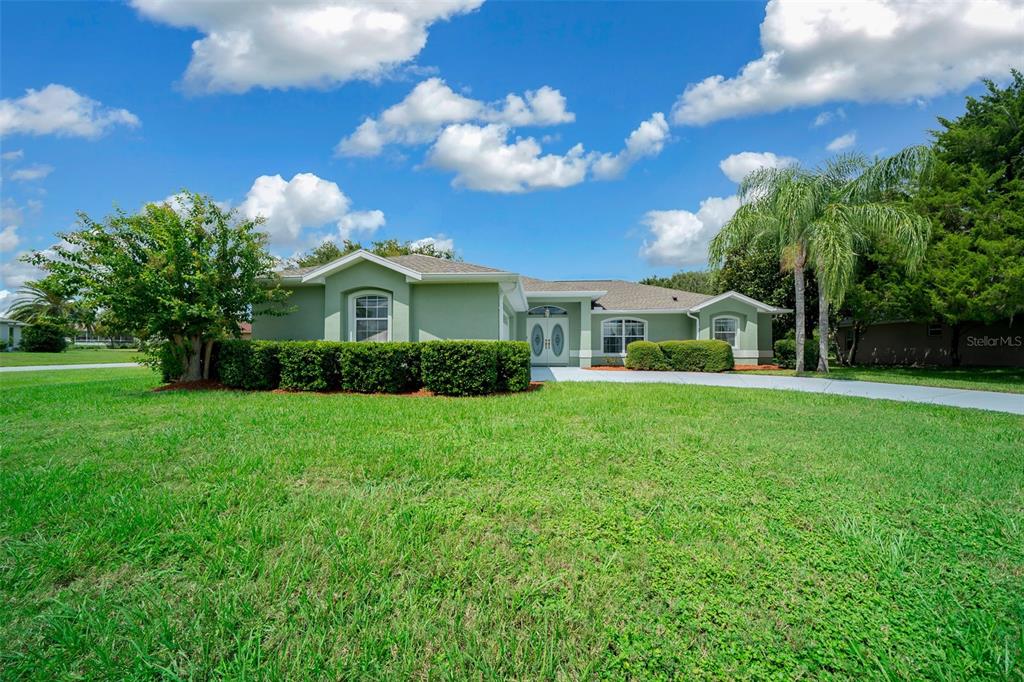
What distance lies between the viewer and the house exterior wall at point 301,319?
47.4 feet

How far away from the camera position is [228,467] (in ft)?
16.0

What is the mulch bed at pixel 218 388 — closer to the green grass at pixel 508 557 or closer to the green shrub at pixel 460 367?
the green shrub at pixel 460 367

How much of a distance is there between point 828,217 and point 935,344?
14.2 m

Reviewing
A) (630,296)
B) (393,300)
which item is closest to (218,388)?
(393,300)

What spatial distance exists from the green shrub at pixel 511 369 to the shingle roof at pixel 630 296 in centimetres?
989

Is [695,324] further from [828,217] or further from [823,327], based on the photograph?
[828,217]

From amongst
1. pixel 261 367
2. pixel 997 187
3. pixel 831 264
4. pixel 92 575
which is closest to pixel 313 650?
pixel 92 575

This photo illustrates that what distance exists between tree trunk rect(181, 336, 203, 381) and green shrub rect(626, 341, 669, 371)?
15.8m

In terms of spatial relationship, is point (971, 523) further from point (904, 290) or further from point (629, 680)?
point (904, 290)

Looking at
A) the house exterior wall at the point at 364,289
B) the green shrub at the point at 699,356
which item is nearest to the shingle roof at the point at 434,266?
the house exterior wall at the point at 364,289

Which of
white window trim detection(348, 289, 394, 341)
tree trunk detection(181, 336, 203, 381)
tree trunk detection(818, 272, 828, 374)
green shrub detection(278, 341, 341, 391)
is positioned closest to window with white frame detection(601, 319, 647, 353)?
tree trunk detection(818, 272, 828, 374)

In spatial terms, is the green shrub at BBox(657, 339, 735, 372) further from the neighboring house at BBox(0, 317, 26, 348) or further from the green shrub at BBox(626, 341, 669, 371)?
the neighboring house at BBox(0, 317, 26, 348)

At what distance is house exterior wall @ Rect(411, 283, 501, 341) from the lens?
13680 mm

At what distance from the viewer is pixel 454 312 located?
45.2 ft
